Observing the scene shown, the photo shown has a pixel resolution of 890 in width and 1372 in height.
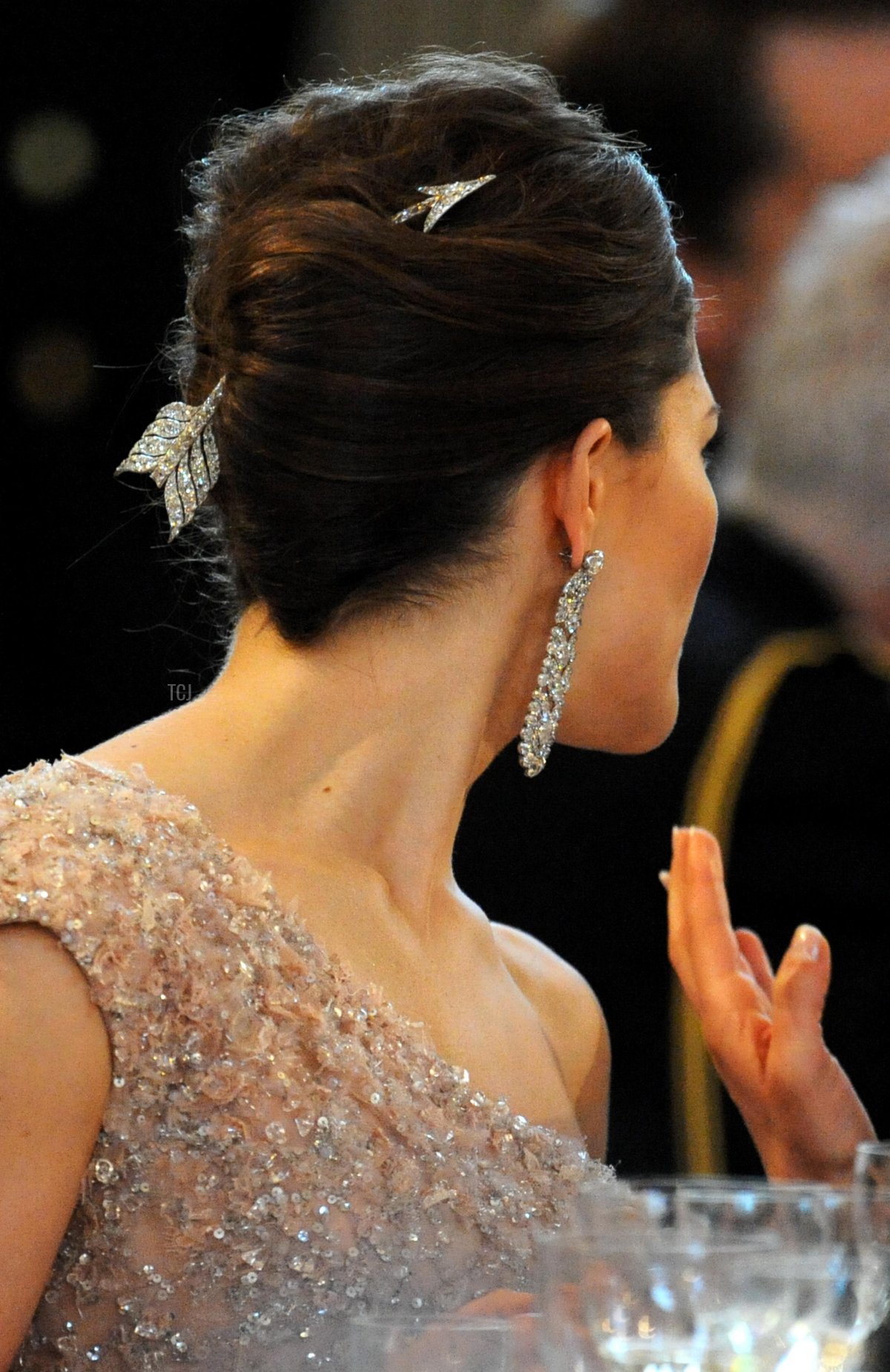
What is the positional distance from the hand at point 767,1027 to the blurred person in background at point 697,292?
604 mm

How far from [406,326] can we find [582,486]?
17cm

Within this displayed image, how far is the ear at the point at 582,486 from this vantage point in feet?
3.55

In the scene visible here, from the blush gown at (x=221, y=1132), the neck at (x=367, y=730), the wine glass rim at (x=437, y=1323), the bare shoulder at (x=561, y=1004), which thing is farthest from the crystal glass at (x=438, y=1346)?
the bare shoulder at (x=561, y=1004)

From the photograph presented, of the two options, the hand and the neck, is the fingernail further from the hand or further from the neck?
the neck

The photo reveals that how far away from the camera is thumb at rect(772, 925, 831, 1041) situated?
1.20 m

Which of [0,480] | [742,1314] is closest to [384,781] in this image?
[742,1314]

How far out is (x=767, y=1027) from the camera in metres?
1.25

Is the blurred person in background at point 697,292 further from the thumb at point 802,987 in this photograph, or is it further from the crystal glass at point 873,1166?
the crystal glass at point 873,1166

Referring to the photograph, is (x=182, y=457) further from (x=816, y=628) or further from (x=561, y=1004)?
(x=816, y=628)

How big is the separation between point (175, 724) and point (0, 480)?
0.81 m

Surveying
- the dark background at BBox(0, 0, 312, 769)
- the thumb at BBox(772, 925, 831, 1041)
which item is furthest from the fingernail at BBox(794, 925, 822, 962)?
the dark background at BBox(0, 0, 312, 769)

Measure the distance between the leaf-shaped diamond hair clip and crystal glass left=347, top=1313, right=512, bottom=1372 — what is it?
0.60 meters

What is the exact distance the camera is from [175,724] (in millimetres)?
1042

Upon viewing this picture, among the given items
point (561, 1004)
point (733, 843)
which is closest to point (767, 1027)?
point (561, 1004)
